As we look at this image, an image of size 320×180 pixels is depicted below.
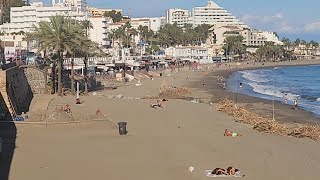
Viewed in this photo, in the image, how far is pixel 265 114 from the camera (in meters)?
33.7

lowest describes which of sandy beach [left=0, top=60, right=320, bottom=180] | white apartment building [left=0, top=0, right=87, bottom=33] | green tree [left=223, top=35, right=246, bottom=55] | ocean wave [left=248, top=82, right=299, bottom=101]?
ocean wave [left=248, top=82, right=299, bottom=101]

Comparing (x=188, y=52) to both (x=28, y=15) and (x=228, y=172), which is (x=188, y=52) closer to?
(x=28, y=15)

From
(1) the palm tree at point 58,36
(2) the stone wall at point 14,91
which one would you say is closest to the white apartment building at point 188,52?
(1) the palm tree at point 58,36

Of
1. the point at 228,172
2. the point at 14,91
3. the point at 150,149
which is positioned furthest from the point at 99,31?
the point at 228,172

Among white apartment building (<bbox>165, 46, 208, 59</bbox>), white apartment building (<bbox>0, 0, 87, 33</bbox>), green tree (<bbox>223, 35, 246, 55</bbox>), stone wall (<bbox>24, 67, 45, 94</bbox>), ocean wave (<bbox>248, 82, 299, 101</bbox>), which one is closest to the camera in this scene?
stone wall (<bbox>24, 67, 45, 94</bbox>)

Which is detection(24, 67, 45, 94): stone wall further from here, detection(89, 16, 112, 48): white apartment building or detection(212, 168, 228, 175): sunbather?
detection(89, 16, 112, 48): white apartment building

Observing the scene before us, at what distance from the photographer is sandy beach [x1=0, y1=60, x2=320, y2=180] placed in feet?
51.2

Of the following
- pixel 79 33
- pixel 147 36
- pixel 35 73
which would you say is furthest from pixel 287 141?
pixel 147 36

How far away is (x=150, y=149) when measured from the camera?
19.4m

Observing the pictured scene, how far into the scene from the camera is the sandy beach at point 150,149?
15.6m

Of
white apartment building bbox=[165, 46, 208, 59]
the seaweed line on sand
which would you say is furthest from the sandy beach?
white apartment building bbox=[165, 46, 208, 59]

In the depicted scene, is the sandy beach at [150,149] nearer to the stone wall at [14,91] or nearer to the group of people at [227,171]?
the group of people at [227,171]

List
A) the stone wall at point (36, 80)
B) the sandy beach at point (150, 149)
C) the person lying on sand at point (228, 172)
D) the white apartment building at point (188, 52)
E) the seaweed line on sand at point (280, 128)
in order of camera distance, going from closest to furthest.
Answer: the person lying on sand at point (228, 172) → the sandy beach at point (150, 149) → the seaweed line on sand at point (280, 128) → the stone wall at point (36, 80) → the white apartment building at point (188, 52)

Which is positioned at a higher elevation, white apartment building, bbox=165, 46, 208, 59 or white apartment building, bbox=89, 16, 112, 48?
white apartment building, bbox=89, 16, 112, 48
